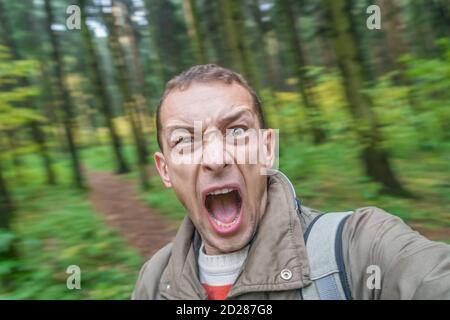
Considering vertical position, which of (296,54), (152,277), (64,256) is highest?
(296,54)

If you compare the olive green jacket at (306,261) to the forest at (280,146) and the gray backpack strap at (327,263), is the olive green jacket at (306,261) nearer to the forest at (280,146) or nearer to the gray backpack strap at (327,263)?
the gray backpack strap at (327,263)

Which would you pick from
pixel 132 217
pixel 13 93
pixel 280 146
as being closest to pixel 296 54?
pixel 280 146

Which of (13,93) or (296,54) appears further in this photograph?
(296,54)

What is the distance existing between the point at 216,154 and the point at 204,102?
23 cm

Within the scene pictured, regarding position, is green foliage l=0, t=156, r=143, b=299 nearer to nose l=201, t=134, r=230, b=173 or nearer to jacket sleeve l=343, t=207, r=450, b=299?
nose l=201, t=134, r=230, b=173

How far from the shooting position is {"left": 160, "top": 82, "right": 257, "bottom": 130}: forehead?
1710 millimetres

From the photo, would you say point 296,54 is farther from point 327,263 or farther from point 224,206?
point 327,263

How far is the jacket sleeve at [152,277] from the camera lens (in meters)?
1.74

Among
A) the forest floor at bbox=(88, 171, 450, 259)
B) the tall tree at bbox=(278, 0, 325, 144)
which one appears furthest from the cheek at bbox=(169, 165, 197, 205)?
the tall tree at bbox=(278, 0, 325, 144)

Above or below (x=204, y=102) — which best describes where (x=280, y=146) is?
below

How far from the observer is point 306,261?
147 centimetres

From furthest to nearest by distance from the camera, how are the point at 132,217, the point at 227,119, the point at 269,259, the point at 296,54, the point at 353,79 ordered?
1. the point at 296,54
2. the point at 132,217
3. the point at 353,79
4. the point at 227,119
5. the point at 269,259
